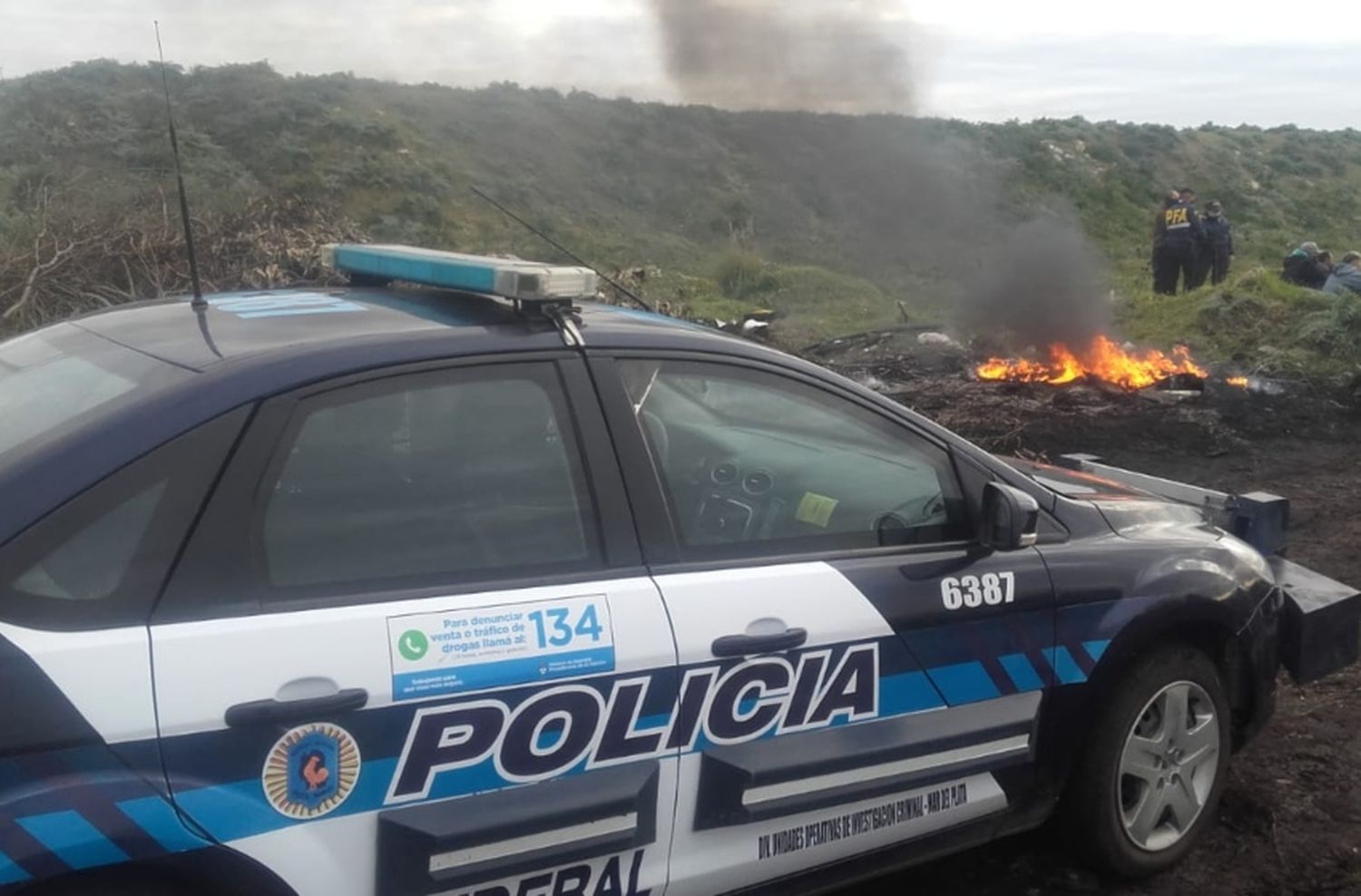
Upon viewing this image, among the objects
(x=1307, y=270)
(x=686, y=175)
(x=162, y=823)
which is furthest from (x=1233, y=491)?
(x=686, y=175)

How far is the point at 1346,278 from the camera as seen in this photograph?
14375 mm

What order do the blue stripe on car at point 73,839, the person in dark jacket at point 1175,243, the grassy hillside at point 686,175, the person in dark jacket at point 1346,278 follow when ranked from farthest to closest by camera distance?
the grassy hillside at point 686,175 → the person in dark jacket at point 1175,243 → the person in dark jacket at point 1346,278 → the blue stripe on car at point 73,839

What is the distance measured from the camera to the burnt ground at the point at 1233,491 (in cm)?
363

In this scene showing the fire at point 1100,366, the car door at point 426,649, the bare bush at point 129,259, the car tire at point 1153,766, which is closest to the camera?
the car door at point 426,649

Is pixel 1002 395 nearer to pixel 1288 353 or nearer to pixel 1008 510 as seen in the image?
pixel 1288 353

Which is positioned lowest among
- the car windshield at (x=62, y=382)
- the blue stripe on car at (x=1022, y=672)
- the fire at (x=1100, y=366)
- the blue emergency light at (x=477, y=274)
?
the fire at (x=1100, y=366)

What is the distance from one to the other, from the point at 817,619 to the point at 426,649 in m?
0.92

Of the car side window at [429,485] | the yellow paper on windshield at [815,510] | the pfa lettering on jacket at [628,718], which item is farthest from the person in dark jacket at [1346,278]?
the car side window at [429,485]

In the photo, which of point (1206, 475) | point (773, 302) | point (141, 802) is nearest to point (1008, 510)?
point (141, 802)

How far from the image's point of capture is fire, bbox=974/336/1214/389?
458 inches

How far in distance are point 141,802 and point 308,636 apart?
377mm

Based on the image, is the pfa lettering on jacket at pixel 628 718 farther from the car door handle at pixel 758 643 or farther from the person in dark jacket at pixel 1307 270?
the person in dark jacket at pixel 1307 270

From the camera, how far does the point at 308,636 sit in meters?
2.24

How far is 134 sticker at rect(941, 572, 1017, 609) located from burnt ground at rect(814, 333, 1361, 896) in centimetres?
89
